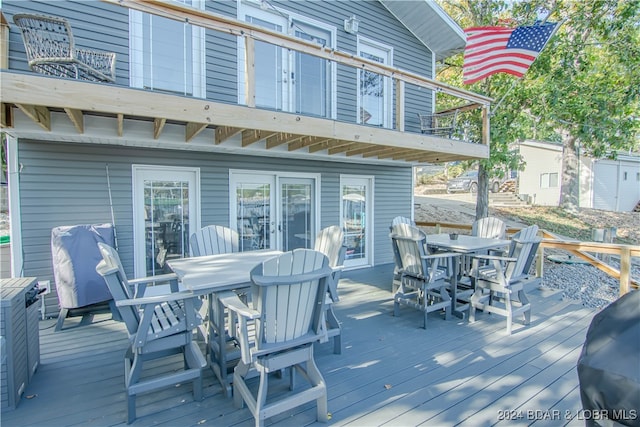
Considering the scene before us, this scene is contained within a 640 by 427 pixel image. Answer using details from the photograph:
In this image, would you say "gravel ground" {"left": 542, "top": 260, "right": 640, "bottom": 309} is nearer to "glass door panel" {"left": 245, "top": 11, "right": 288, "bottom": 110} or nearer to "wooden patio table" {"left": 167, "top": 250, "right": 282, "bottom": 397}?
"wooden patio table" {"left": 167, "top": 250, "right": 282, "bottom": 397}

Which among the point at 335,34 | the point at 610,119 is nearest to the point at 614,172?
the point at 610,119

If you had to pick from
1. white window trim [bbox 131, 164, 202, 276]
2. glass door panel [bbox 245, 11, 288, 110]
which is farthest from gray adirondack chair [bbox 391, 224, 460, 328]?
white window trim [bbox 131, 164, 202, 276]

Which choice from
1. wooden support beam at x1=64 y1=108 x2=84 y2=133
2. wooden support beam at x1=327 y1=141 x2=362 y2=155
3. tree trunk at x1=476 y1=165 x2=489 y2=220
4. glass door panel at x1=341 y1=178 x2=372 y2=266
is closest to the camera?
wooden support beam at x1=64 y1=108 x2=84 y2=133

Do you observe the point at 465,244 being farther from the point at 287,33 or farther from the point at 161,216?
the point at 287,33

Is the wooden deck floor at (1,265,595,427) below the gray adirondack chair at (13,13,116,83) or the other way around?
below

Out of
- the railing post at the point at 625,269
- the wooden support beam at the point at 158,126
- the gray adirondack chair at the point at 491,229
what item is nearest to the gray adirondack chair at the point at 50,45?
the wooden support beam at the point at 158,126

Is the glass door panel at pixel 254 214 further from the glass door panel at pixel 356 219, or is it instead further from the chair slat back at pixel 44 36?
the chair slat back at pixel 44 36

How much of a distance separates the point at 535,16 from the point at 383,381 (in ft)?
31.0

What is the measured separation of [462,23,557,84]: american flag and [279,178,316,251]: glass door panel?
3.47 m

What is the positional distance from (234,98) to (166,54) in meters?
1.06

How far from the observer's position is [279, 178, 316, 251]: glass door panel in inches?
229

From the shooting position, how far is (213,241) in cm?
416

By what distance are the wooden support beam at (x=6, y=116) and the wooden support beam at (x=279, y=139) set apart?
2.68 m

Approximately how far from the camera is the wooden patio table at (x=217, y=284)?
2.52 meters
